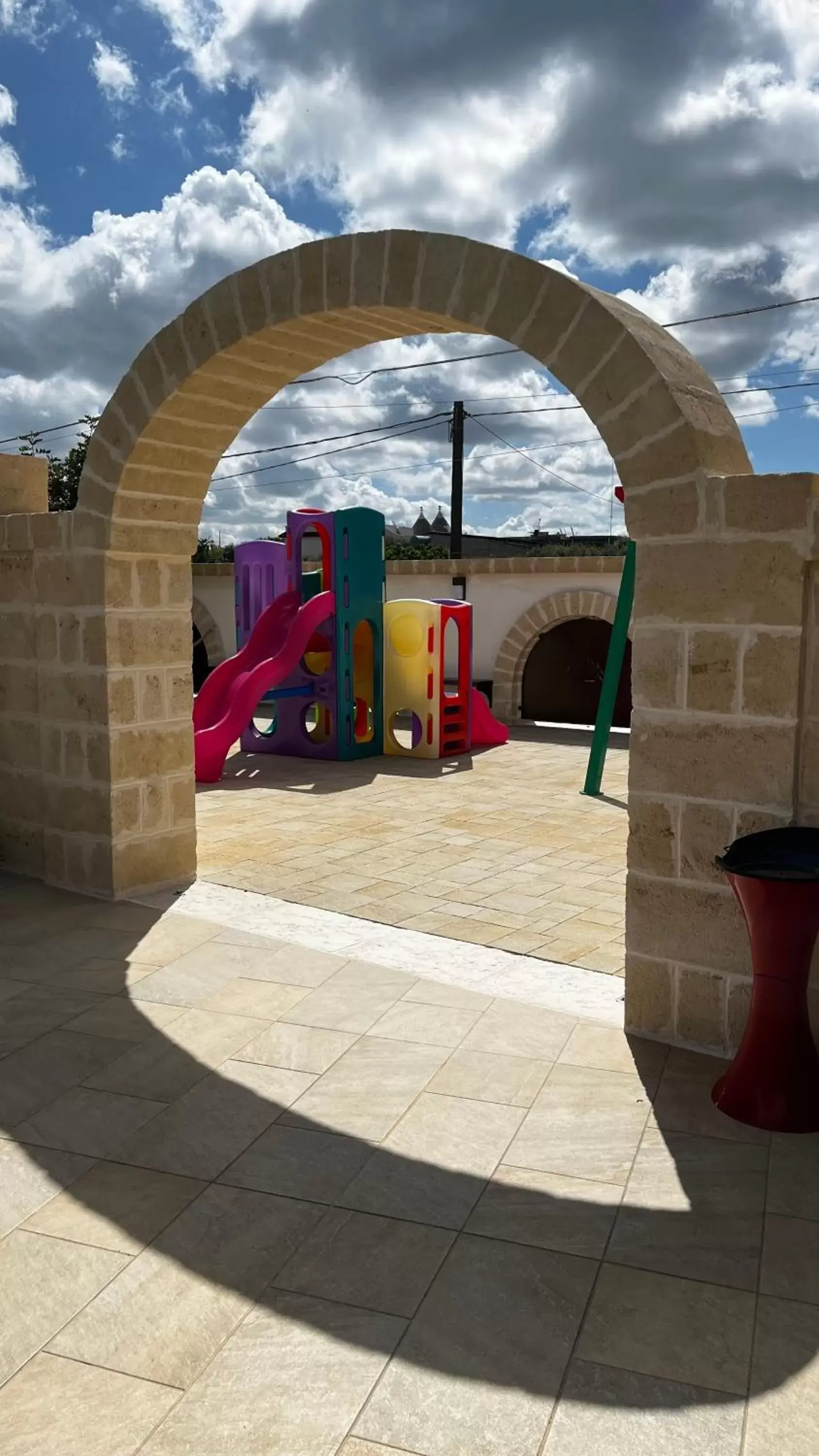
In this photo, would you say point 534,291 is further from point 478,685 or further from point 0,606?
point 478,685

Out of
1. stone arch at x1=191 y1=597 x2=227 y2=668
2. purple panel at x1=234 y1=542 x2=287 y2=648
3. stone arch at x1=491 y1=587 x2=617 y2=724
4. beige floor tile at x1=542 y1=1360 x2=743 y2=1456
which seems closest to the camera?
beige floor tile at x1=542 y1=1360 x2=743 y2=1456

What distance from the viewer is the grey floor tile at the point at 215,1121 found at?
2.82 m

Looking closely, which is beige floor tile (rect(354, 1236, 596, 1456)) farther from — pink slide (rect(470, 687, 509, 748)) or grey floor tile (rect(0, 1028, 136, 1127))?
pink slide (rect(470, 687, 509, 748))

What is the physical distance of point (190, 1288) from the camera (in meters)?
2.31

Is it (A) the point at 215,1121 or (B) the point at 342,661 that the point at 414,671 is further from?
(A) the point at 215,1121

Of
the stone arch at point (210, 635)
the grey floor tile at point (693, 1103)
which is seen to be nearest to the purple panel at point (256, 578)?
the stone arch at point (210, 635)

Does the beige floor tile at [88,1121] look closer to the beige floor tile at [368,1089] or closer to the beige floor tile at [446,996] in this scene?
the beige floor tile at [368,1089]

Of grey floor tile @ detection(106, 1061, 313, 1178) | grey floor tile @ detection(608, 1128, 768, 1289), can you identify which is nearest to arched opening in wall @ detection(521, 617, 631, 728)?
grey floor tile @ detection(106, 1061, 313, 1178)

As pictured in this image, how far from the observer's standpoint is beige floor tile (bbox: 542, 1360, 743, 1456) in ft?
6.16

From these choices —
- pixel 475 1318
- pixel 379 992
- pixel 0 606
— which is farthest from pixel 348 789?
pixel 475 1318

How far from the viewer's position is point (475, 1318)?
2207 millimetres

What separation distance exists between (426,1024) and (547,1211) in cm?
114

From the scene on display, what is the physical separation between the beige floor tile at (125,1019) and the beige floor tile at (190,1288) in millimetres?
1026

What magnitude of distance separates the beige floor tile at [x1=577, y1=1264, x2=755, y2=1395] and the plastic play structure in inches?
279
